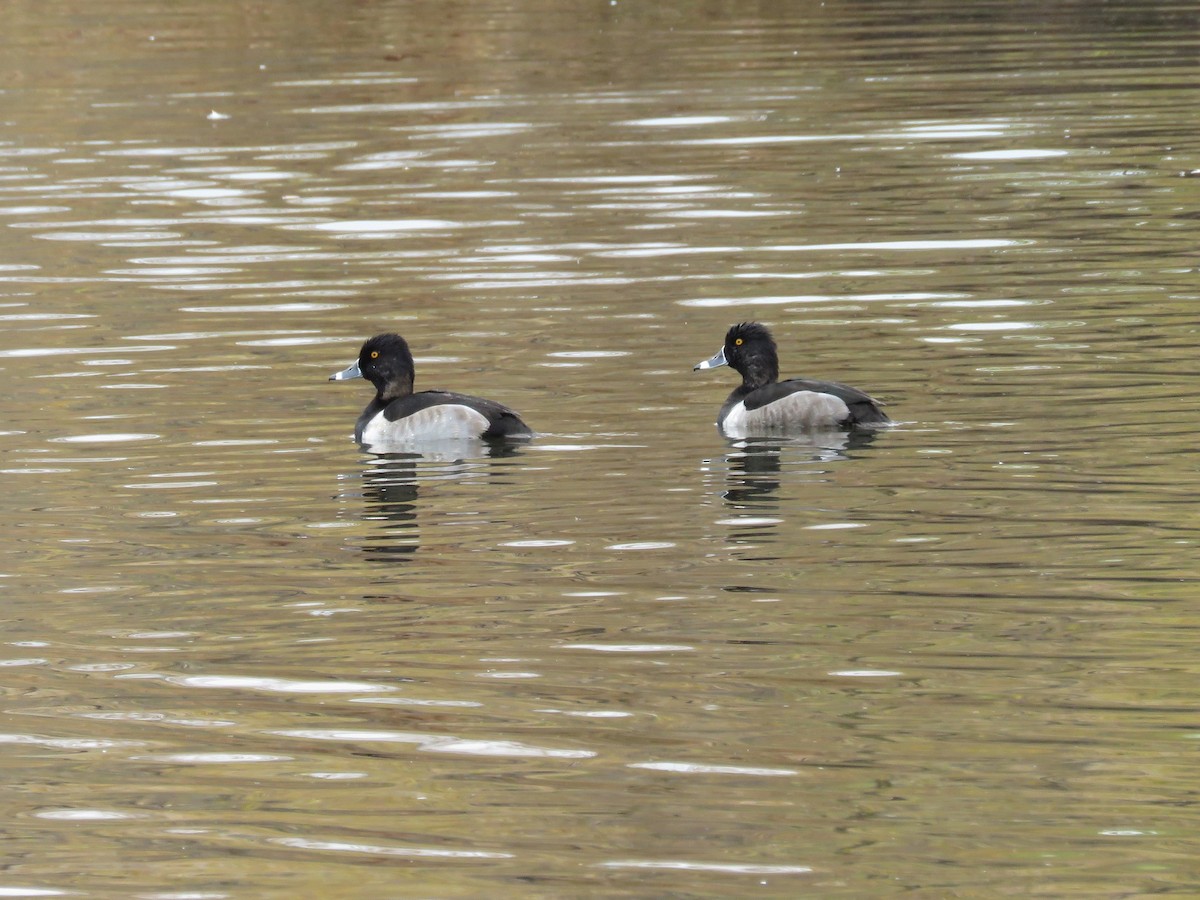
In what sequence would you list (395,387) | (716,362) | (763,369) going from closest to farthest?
(763,369) < (716,362) < (395,387)

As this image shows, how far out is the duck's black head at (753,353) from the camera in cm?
1554

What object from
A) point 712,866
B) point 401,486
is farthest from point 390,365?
point 712,866

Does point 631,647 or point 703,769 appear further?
point 631,647

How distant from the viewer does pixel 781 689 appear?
31.5ft

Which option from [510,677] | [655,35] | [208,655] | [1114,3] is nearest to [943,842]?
[510,677]

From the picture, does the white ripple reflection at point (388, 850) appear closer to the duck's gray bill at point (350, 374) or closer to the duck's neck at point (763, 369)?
the duck's neck at point (763, 369)

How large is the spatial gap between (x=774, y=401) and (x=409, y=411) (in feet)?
7.71

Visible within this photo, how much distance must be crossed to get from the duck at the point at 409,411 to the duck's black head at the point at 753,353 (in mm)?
1562

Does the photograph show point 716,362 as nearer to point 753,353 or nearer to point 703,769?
point 753,353

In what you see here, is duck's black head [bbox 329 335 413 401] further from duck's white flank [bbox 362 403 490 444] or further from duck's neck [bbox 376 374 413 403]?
duck's white flank [bbox 362 403 490 444]

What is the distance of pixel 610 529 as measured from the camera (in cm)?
1243

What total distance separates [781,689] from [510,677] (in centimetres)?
115

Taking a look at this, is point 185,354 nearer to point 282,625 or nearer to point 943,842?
point 282,625

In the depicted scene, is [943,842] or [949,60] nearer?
[943,842]
